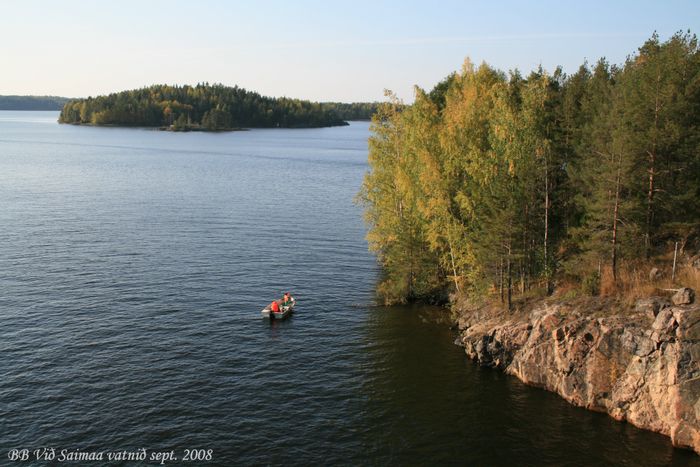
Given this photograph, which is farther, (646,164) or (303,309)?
(303,309)

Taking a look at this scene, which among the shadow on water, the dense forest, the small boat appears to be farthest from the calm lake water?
the dense forest

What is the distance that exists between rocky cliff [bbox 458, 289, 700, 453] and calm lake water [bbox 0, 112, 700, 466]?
1059 millimetres

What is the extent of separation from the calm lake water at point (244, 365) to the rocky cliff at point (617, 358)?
106 centimetres

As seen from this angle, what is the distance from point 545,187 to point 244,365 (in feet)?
85.2

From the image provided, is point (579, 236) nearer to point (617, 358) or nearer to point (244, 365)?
point (617, 358)

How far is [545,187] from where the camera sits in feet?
141

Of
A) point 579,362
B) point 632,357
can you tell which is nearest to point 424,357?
point 579,362

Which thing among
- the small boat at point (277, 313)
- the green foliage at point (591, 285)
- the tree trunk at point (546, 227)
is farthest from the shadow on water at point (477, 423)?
the small boat at point (277, 313)

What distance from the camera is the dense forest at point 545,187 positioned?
128ft

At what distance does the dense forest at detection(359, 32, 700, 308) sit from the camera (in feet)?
128

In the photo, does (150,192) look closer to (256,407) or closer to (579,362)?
(256,407)

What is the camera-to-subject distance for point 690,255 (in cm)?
4016

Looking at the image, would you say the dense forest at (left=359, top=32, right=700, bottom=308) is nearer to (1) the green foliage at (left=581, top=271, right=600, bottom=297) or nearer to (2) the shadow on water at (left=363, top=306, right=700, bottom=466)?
(1) the green foliage at (left=581, top=271, right=600, bottom=297)

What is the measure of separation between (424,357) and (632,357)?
1505 cm
